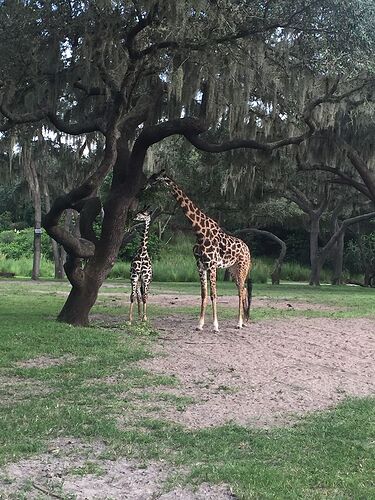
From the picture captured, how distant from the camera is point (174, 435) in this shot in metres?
5.50

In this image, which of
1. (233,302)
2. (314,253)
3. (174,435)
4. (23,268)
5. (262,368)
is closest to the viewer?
(174,435)

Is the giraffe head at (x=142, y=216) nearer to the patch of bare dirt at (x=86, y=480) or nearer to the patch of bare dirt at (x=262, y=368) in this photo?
the patch of bare dirt at (x=262, y=368)

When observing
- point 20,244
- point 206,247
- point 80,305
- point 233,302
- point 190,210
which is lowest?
point 233,302

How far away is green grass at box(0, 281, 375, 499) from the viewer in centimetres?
453

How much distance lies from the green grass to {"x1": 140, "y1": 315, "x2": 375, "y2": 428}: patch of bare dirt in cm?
28

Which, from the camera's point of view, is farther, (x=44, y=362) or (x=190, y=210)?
(x=190, y=210)

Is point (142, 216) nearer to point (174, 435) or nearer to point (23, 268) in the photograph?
point (174, 435)

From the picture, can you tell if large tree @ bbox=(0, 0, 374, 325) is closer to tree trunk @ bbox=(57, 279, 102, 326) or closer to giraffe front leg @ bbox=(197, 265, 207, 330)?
tree trunk @ bbox=(57, 279, 102, 326)

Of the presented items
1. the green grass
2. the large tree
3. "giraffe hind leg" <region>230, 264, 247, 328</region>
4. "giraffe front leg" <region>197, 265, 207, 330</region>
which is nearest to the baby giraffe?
the large tree

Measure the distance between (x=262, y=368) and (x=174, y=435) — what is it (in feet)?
10.3

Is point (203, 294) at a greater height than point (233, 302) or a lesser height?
greater

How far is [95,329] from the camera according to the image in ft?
35.9

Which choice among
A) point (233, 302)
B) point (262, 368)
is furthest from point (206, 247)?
point (233, 302)

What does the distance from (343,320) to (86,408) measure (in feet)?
29.1
